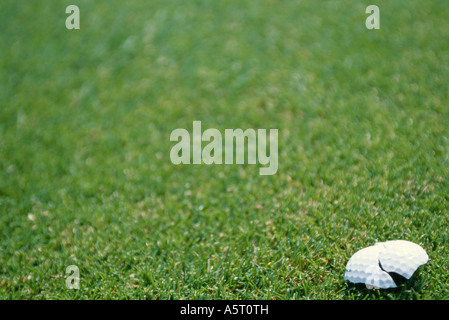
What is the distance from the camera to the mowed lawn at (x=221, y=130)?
8.19ft

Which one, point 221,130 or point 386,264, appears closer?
point 386,264

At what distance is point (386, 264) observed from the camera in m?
2.18

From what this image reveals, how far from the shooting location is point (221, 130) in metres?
3.55

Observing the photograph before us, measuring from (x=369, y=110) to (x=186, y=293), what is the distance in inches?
86.4

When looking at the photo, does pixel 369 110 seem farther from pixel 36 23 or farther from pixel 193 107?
pixel 36 23

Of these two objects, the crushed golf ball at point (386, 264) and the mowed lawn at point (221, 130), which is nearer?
the crushed golf ball at point (386, 264)

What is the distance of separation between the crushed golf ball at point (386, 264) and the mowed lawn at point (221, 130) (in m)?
0.09

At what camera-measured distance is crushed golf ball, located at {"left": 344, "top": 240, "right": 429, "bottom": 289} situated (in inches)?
84.9

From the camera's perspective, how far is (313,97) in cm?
370

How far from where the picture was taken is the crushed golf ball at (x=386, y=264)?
2156 mm

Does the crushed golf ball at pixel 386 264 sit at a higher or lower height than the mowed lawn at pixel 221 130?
lower

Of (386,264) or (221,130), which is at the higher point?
(221,130)

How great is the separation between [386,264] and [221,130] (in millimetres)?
1844

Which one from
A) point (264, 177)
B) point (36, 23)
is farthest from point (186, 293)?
point (36, 23)
